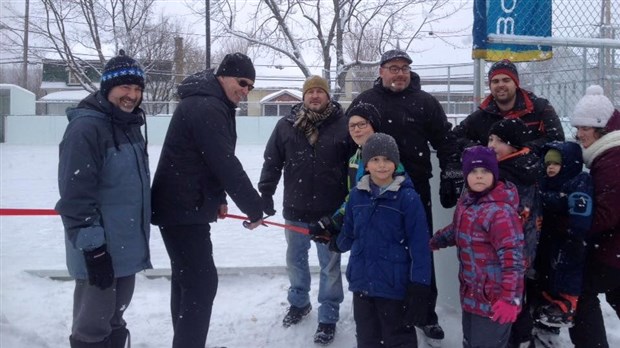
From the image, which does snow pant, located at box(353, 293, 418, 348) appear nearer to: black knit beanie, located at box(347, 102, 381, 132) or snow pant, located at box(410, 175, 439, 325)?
snow pant, located at box(410, 175, 439, 325)

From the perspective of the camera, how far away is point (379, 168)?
11.2ft

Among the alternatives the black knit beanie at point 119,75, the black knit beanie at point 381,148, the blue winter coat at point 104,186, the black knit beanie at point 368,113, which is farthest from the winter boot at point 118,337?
the black knit beanie at point 368,113

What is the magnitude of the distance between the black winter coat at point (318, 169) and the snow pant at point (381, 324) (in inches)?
37.5

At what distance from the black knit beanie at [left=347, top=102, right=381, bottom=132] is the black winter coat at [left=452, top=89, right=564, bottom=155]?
2.01 feet

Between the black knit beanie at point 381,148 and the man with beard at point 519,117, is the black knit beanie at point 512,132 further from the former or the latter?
the black knit beanie at point 381,148

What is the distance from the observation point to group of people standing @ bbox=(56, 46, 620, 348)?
10.5ft

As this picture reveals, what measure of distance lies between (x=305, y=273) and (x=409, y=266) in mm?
1371

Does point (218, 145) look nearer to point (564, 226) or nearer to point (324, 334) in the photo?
point (324, 334)

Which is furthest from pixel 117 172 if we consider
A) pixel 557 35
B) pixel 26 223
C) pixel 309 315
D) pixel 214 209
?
pixel 26 223

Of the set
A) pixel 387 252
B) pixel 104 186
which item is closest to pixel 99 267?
pixel 104 186

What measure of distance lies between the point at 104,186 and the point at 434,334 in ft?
7.74

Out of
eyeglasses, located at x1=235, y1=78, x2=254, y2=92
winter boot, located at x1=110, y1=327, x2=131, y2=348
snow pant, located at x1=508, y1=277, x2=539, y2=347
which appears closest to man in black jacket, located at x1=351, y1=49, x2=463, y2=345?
snow pant, located at x1=508, y1=277, x2=539, y2=347

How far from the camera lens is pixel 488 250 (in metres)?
3.26

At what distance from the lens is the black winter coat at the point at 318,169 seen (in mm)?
4312
